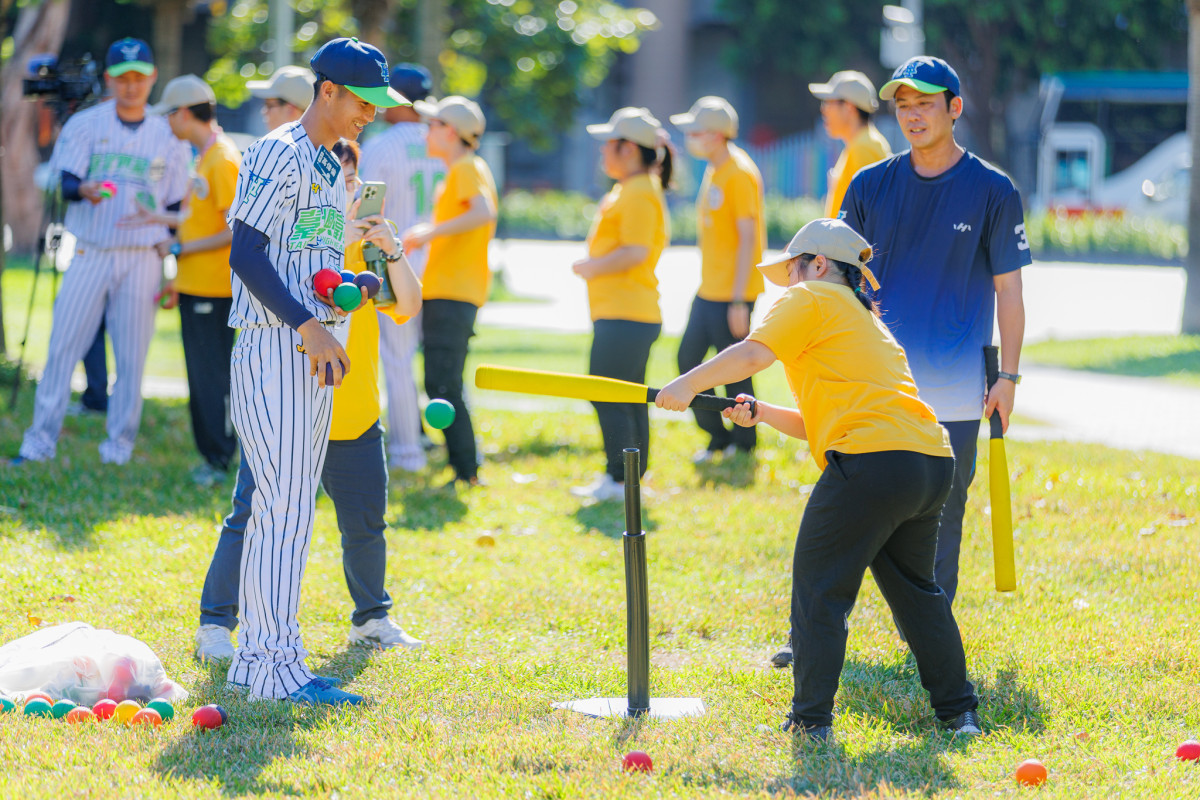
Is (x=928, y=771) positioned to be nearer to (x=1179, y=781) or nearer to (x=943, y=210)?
(x=1179, y=781)

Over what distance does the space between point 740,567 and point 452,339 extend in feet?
7.16

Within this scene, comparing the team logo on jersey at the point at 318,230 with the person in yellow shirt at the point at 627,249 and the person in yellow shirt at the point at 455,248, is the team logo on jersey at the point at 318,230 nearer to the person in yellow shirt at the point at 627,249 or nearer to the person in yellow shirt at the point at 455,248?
the person in yellow shirt at the point at 627,249

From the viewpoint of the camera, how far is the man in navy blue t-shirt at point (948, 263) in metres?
4.80

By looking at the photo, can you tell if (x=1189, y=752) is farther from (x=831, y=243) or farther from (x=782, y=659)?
(x=831, y=243)

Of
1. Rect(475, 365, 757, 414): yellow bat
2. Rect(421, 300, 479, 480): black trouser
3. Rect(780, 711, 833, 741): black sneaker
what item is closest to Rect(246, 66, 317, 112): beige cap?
Rect(421, 300, 479, 480): black trouser

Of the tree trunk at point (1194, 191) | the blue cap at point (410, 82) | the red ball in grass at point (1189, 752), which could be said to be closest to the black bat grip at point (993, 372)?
the red ball in grass at point (1189, 752)

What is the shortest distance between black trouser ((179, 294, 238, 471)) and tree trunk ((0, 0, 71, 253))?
8.70m

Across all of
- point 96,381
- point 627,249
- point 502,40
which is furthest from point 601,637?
point 502,40

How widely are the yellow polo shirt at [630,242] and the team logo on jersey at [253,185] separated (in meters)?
3.34

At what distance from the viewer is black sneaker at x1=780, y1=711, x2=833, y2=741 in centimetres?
412

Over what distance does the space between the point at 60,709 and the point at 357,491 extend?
1243mm

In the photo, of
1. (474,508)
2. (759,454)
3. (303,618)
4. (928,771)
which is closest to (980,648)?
(928,771)

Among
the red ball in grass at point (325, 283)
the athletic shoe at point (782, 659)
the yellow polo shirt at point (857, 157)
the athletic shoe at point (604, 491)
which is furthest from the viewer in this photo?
the athletic shoe at point (604, 491)

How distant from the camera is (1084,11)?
1309 inches
